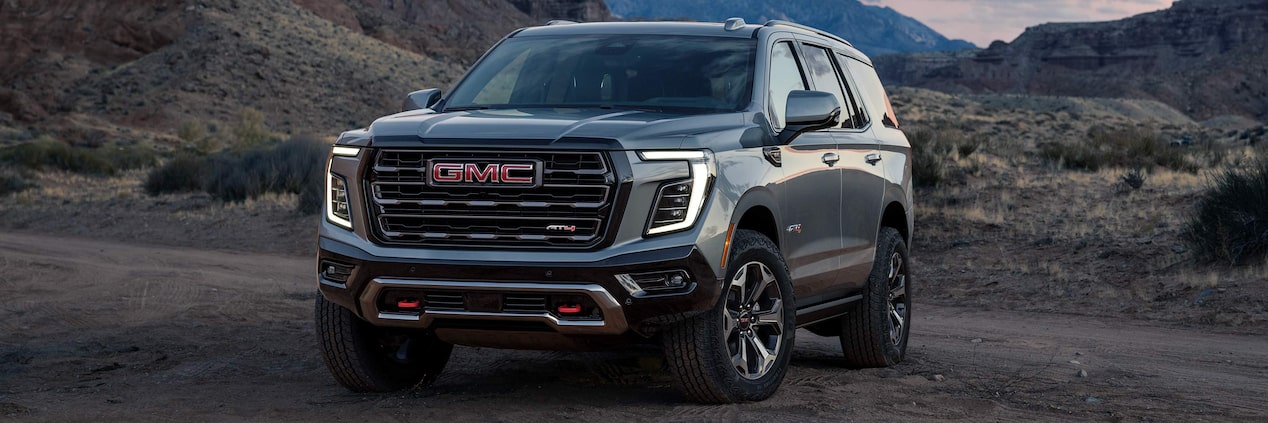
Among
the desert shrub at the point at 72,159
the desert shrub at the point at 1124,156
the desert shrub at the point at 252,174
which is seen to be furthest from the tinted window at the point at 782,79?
the desert shrub at the point at 72,159

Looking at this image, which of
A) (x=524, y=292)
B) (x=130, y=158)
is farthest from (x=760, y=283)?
(x=130, y=158)

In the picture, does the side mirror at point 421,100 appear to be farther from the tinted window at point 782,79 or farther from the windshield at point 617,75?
the tinted window at point 782,79

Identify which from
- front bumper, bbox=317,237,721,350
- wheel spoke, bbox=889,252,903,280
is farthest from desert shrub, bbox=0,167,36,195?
front bumper, bbox=317,237,721,350

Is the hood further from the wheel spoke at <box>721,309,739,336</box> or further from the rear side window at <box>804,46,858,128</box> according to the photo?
the rear side window at <box>804,46,858,128</box>

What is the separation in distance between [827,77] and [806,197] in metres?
1.28

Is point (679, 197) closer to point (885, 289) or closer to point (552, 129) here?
point (552, 129)

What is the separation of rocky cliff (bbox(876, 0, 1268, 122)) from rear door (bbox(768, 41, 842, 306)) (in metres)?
116

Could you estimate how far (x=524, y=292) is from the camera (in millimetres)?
5734

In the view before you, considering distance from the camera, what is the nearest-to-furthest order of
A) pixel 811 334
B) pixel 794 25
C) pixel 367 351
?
pixel 367 351
pixel 794 25
pixel 811 334

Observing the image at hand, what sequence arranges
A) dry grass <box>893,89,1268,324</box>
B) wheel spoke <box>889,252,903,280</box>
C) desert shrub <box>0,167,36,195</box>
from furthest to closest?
1. desert shrub <box>0,167,36,195</box>
2. dry grass <box>893,89,1268,324</box>
3. wheel spoke <box>889,252,903,280</box>

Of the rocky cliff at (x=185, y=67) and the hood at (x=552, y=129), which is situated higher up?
the hood at (x=552, y=129)

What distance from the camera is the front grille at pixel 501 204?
5.73m

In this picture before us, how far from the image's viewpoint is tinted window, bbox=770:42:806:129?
7.02 metres

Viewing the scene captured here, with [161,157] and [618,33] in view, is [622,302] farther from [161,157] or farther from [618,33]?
[161,157]
